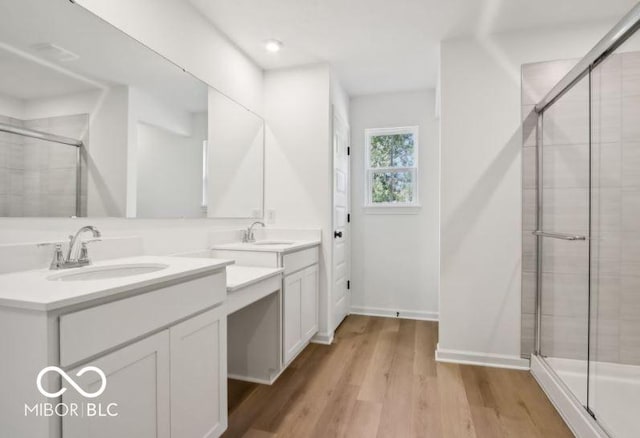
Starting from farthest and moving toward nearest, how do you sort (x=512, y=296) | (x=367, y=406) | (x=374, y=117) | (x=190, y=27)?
1. (x=374, y=117)
2. (x=512, y=296)
3. (x=190, y=27)
4. (x=367, y=406)

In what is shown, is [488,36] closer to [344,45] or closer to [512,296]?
[344,45]

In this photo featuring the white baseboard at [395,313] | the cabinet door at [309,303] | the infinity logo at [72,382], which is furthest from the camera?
the white baseboard at [395,313]

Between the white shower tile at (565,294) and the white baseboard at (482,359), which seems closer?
the white shower tile at (565,294)

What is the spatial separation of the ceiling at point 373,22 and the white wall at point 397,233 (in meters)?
0.78

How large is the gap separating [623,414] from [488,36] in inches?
99.4

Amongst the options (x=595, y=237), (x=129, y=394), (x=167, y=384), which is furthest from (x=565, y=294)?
(x=129, y=394)

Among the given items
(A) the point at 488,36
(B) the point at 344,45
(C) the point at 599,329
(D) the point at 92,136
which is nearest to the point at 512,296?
(C) the point at 599,329

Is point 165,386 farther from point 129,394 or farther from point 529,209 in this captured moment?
point 529,209

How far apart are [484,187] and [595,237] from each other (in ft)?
2.45

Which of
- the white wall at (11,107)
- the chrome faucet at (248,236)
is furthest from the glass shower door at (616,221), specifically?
the white wall at (11,107)

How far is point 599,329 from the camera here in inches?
79.5

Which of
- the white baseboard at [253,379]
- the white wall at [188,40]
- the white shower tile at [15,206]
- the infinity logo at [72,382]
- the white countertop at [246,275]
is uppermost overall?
the white wall at [188,40]

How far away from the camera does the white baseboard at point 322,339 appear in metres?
2.87

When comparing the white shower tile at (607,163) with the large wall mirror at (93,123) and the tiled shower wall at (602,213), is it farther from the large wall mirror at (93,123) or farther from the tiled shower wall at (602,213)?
the large wall mirror at (93,123)
